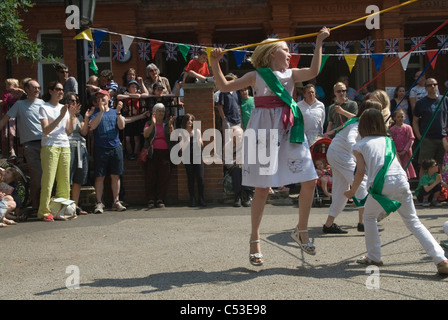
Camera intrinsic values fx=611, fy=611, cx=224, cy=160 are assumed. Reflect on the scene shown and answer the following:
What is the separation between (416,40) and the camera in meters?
17.5

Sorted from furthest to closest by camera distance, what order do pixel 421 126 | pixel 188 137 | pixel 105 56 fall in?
pixel 105 56
pixel 421 126
pixel 188 137

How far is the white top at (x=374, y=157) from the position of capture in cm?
544

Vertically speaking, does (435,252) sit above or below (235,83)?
below

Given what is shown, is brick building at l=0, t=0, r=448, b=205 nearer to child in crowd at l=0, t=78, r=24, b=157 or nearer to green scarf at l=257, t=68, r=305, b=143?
child in crowd at l=0, t=78, r=24, b=157

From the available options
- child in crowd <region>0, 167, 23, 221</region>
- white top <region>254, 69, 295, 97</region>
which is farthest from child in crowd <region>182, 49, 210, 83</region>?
white top <region>254, 69, 295, 97</region>

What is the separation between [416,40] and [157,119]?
31.8ft

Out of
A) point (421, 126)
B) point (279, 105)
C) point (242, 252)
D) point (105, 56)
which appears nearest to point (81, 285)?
point (242, 252)

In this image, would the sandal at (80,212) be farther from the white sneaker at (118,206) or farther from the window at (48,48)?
the window at (48,48)

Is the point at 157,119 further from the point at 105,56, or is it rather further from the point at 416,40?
the point at 416,40

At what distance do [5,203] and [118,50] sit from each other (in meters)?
9.63

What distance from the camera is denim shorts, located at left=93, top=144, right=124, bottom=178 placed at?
10281mm

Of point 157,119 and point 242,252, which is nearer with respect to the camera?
point 242,252

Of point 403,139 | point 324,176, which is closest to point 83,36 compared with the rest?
point 324,176

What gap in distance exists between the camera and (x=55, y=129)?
31.0ft
